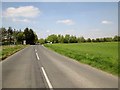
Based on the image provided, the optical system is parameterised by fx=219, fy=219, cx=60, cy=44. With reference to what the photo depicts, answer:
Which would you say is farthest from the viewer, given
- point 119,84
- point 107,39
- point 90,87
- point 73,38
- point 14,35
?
point 73,38

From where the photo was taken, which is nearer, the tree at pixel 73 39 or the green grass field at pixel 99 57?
the green grass field at pixel 99 57

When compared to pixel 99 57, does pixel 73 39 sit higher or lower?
higher

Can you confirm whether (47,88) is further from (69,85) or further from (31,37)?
(31,37)

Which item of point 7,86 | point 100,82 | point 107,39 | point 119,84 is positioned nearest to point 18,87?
point 7,86

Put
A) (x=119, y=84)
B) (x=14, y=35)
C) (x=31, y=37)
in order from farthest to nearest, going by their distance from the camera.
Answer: (x=31, y=37) < (x=14, y=35) < (x=119, y=84)

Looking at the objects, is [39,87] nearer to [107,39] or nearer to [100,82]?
[100,82]

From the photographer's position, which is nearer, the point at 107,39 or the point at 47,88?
the point at 47,88

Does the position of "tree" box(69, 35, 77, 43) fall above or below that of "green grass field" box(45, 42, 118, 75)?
above

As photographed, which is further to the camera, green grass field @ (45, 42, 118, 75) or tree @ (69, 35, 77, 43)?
tree @ (69, 35, 77, 43)

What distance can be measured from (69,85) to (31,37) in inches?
5795

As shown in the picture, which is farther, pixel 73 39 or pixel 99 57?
pixel 73 39

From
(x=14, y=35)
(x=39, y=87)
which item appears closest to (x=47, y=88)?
(x=39, y=87)

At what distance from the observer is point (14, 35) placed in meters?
123

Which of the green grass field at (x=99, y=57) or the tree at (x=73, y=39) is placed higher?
the tree at (x=73, y=39)
